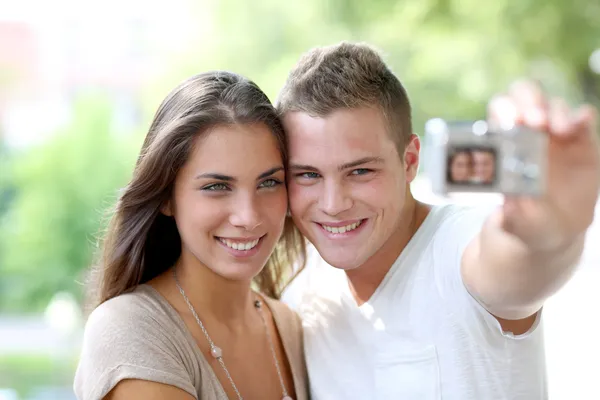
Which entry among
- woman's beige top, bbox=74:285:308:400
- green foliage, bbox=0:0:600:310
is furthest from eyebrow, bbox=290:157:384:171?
green foliage, bbox=0:0:600:310

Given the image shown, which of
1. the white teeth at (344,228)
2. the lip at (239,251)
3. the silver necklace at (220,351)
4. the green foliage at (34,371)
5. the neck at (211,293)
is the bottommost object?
the green foliage at (34,371)

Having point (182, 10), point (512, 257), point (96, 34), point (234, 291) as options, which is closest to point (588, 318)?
point (234, 291)

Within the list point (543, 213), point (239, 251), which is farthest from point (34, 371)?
point (543, 213)

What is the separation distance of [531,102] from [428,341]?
2.10ft

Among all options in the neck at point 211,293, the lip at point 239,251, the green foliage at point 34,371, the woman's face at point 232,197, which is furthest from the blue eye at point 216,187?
Answer: the green foliage at point 34,371

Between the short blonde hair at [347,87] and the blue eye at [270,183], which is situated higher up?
the short blonde hair at [347,87]

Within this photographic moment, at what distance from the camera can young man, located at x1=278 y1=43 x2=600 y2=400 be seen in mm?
1438

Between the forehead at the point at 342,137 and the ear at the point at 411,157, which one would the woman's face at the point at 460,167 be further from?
the ear at the point at 411,157

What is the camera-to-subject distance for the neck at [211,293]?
175 centimetres

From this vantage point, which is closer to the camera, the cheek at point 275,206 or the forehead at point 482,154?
the forehead at point 482,154

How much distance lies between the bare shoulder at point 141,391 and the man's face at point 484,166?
759 millimetres

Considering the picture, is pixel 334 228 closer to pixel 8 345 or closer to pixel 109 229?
pixel 109 229

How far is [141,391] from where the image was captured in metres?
1.45

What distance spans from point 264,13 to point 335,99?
16.9 feet
